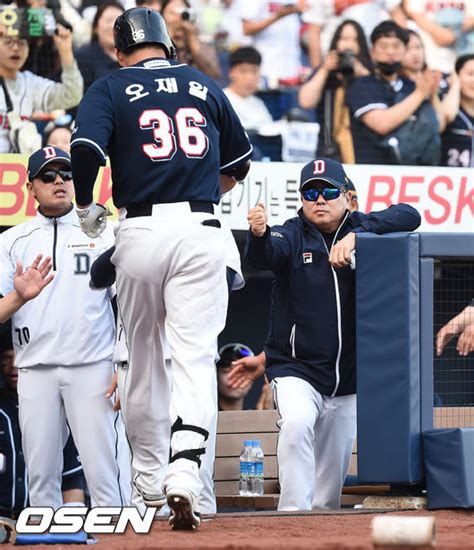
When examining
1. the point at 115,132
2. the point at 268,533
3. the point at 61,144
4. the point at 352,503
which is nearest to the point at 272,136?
the point at 61,144

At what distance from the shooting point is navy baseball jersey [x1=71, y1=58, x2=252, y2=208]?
4.25 metres

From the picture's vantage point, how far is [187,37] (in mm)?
9367

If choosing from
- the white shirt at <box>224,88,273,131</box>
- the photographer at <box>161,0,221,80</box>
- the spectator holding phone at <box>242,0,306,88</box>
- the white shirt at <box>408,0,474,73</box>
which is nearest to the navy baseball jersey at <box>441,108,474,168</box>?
the white shirt at <box>408,0,474,73</box>

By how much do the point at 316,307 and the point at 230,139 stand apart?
1146 millimetres

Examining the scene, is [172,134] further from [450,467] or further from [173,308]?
[450,467]

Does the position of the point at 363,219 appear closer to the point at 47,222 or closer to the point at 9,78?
the point at 47,222

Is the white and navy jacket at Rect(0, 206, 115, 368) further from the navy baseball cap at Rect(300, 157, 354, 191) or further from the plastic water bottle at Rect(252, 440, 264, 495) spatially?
the plastic water bottle at Rect(252, 440, 264, 495)

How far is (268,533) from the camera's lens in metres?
4.02

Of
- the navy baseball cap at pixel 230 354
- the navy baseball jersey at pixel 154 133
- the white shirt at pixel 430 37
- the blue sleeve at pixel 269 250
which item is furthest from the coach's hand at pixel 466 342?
the white shirt at pixel 430 37

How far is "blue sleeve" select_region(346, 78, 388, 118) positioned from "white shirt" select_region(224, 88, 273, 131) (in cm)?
74

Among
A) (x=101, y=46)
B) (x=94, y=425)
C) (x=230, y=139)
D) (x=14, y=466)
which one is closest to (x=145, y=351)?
(x=230, y=139)

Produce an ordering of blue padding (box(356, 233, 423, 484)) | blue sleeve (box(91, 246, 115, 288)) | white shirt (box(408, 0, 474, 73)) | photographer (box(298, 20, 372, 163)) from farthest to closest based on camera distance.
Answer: white shirt (box(408, 0, 474, 73))
photographer (box(298, 20, 372, 163))
blue padding (box(356, 233, 423, 484))
blue sleeve (box(91, 246, 115, 288))

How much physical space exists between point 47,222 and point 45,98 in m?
3.05

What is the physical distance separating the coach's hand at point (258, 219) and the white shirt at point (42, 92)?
3902 mm
